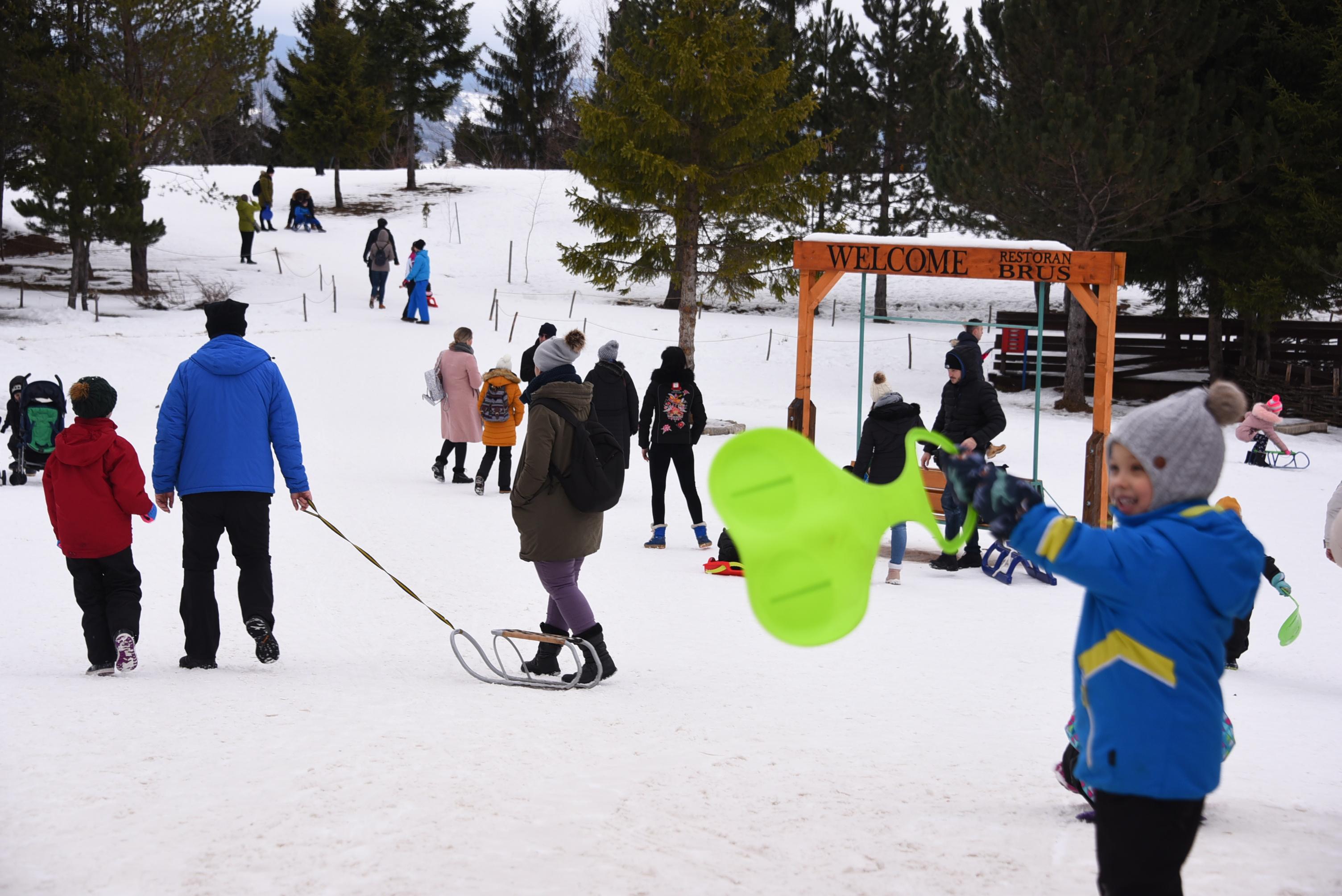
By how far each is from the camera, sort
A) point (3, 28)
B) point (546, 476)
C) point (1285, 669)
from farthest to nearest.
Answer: point (3, 28) → point (1285, 669) → point (546, 476)

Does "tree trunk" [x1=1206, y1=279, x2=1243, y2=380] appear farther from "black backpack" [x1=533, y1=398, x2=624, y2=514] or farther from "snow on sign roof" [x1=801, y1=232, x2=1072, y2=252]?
"black backpack" [x1=533, y1=398, x2=624, y2=514]

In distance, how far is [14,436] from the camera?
1227 centimetres

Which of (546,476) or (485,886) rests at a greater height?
(546,476)

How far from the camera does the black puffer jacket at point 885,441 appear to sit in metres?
8.68

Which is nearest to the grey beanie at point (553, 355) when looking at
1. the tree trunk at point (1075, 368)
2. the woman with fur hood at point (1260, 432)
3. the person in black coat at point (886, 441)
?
the person in black coat at point (886, 441)

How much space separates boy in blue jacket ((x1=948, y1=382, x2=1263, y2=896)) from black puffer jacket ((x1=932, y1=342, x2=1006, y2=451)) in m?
6.50

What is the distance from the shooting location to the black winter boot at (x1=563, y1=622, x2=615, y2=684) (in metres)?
5.86

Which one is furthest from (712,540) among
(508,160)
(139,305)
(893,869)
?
(508,160)

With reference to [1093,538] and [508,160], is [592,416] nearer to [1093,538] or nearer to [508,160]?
[1093,538]

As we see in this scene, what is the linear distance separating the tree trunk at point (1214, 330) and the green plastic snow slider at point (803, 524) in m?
22.2

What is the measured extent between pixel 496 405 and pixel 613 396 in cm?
194

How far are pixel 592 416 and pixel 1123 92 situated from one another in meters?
17.2

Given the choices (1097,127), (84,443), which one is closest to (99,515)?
(84,443)

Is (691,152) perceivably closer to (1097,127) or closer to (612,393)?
(1097,127)
